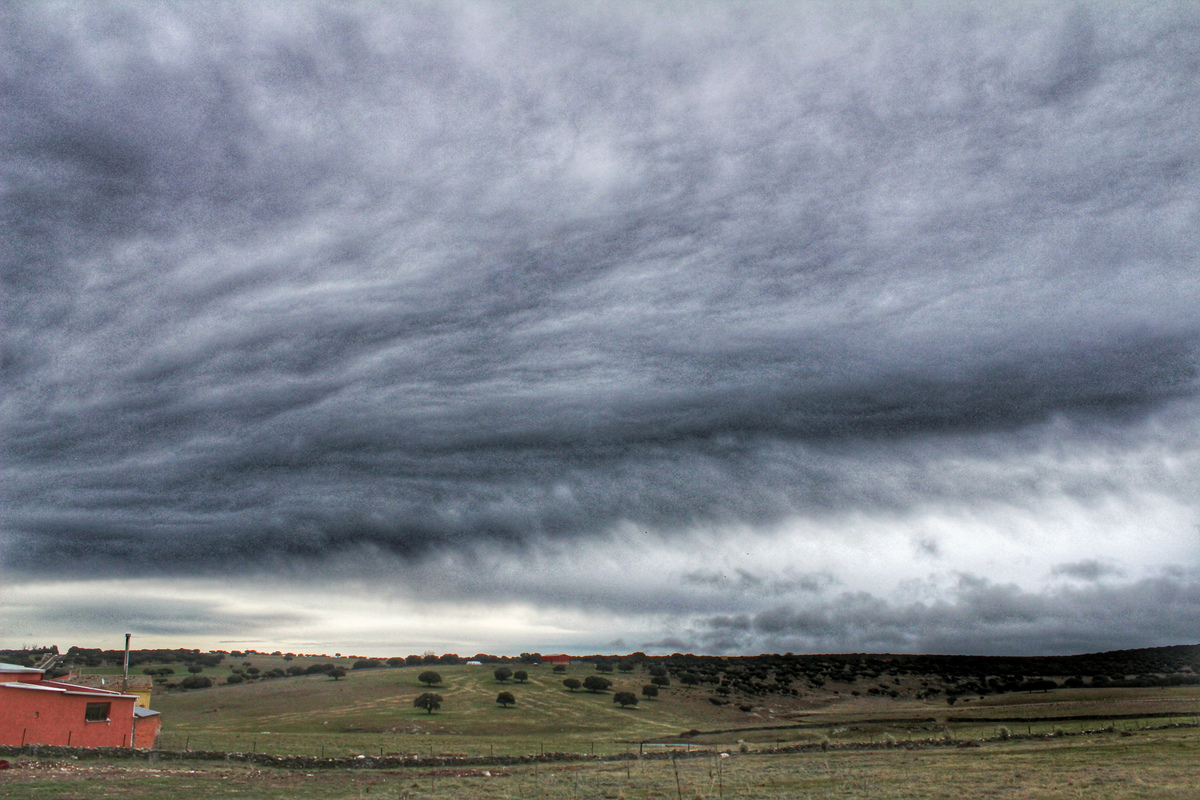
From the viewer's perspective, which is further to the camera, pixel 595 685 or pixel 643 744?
pixel 595 685

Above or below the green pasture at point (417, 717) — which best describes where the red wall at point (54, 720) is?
above

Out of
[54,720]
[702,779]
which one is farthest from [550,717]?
[702,779]

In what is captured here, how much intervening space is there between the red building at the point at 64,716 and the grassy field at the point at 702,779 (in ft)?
39.8

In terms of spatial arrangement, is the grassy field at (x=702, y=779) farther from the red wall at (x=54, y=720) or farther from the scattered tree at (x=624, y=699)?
the scattered tree at (x=624, y=699)

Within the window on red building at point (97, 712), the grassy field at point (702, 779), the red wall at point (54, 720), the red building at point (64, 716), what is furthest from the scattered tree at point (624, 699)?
the window on red building at point (97, 712)

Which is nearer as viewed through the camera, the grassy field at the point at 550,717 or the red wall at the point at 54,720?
the red wall at the point at 54,720

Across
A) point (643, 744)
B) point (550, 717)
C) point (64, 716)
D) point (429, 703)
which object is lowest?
point (550, 717)

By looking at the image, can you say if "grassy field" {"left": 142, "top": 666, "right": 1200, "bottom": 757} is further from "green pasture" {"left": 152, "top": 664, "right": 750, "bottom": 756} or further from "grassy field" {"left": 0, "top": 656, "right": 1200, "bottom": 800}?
"grassy field" {"left": 0, "top": 656, "right": 1200, "bottom": 800}

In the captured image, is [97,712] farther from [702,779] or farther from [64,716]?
[702,779]

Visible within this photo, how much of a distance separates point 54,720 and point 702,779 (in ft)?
130

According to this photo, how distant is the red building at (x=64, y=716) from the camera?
47.0m

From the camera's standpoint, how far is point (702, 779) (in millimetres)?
38219

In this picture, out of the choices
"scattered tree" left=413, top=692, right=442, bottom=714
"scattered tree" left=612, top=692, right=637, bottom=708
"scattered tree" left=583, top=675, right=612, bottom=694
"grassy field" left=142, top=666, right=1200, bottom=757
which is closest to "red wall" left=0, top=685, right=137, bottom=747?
"grassy field" left=142, top=666, right=1200, bottom=757

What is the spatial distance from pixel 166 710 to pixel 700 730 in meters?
58.8
